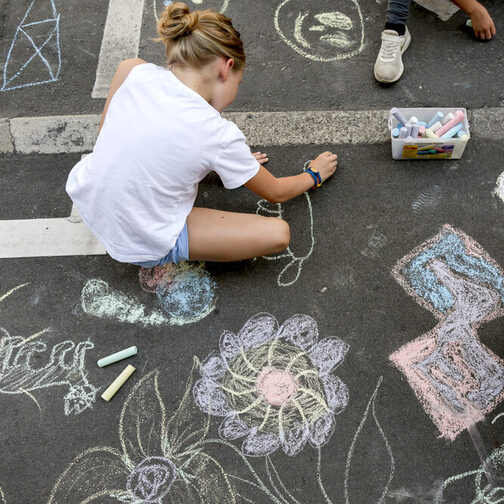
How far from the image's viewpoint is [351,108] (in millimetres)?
2848

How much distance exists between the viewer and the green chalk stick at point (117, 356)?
93.4 inches

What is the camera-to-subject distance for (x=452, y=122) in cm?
254

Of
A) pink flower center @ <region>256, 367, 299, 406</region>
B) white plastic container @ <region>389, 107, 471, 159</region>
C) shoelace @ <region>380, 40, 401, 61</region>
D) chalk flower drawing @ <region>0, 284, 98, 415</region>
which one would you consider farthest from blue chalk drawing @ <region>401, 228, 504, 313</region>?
chalk flower drawing @ <region>0, 284, 98, 415</region>

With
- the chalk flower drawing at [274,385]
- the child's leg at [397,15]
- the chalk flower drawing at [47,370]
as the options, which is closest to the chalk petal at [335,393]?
the chalk flower drawing at [274,385]

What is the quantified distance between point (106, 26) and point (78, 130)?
73 cm

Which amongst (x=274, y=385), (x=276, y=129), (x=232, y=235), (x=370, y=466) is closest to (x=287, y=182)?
(x=232, y=235)

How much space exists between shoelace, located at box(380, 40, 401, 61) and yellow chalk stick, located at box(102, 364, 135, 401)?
79.5 inches

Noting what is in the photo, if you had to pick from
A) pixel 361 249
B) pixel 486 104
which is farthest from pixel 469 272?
pixel 486 104

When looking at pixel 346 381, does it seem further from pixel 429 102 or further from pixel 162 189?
pixel 429 102

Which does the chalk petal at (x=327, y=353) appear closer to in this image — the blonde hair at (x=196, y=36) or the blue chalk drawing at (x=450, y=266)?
the blue chalk drawing at (x=450, y=266)

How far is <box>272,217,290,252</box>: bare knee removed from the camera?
7.84 feet

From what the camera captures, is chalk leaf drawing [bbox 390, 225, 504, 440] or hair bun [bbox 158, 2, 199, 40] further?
chalk leaf drawing [bbox 390, 225, 504, 440]

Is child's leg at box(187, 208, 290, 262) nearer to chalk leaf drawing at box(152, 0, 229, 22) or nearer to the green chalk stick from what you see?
the green chalk stick

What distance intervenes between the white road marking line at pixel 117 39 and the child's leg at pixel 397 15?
4.65ft
